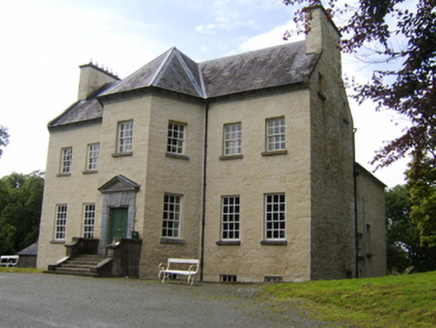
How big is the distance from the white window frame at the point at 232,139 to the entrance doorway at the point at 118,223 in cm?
534

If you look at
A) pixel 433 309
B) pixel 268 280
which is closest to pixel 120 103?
pixel 268 280

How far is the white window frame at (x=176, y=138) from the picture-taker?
21478mm

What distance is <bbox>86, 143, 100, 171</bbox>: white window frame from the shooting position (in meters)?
25.4

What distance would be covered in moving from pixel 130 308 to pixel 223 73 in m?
16.3

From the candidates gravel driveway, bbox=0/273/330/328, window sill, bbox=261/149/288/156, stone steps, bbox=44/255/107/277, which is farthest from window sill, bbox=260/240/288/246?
stone steps, bbox=44/255/107/277

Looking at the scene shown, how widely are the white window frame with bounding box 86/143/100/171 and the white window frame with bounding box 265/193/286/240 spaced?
33.7 ft

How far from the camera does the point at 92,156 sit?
25.6 m

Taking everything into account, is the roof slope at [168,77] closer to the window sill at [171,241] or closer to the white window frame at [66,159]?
the white window frame at [66,159]

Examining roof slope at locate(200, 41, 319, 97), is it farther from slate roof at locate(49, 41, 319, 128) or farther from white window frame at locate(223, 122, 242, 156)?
white window frame at locate(223, 122, 242, 156)

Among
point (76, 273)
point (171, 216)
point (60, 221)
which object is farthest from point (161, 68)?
point (60, 221)

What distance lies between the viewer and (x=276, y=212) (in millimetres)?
19609

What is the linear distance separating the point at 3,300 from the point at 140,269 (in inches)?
376

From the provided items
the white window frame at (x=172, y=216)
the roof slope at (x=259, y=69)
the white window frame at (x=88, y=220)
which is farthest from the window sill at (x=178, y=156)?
the white window frame at (x=88, y=220)

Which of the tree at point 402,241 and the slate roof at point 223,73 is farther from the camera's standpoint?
the tree at point 402,241
